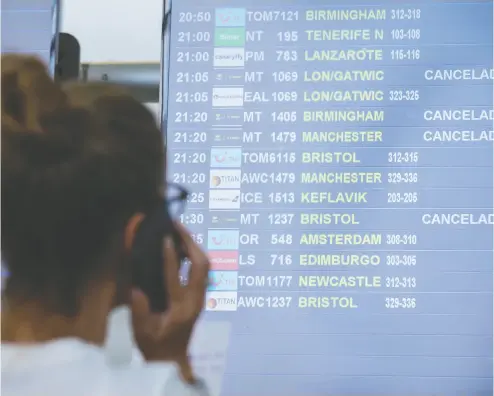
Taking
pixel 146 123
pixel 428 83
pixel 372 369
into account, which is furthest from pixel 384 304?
pixel 146 123

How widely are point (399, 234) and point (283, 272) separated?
0.24m

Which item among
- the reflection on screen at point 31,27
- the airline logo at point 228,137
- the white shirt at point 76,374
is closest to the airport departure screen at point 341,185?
the airline logo at point 228,137

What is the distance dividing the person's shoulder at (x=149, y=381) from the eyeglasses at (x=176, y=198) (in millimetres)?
288

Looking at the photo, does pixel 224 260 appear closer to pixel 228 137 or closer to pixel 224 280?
pixel 224 280

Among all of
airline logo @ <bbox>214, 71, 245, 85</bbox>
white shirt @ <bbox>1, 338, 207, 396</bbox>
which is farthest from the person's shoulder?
airline logo @ <bbox>214, 71, 245, 85</bbox>

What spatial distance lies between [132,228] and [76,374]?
0.29 m

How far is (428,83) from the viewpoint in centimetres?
126

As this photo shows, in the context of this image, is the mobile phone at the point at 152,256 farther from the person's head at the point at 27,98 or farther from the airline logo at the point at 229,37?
the airline logo at the point at 229,37

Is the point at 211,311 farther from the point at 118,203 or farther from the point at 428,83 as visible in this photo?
the point at 428,83

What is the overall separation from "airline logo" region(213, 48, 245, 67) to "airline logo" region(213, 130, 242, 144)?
0.39 ft

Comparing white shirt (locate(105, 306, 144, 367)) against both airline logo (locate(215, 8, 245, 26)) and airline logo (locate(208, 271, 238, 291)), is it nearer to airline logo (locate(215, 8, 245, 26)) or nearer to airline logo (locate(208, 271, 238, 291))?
airline logo (locate(208, 271, 238, 291))

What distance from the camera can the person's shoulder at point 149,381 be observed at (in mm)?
1133

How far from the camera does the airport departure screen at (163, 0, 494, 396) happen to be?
1.20 m

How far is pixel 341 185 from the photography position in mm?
1246
